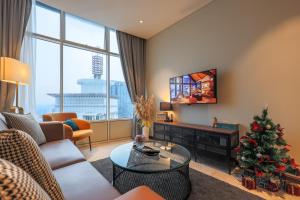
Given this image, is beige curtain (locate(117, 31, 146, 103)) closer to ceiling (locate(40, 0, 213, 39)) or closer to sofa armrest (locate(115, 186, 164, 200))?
ceiling (locate(40, 0, 213, 39))

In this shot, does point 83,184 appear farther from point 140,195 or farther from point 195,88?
point 195,88

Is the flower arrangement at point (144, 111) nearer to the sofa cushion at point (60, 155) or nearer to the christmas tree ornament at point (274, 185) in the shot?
the sofa cushion at point (60, 155)

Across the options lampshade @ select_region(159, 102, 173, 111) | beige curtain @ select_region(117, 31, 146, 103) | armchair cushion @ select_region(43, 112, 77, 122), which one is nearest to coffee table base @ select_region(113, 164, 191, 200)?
lampshade @ select_region(159, 102, 173, 111)

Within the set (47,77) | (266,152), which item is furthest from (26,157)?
(47,77)

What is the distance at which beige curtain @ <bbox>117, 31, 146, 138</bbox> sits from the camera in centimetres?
418

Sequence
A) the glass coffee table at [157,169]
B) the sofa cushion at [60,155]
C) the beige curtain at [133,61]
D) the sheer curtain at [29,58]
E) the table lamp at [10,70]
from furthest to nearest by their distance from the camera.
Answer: the beige curtain at [133,61], the sheer curtain at [29,58], the table lamp at [10,70], the glass coffee table at [157,169], the sofa cushion at [60,155]

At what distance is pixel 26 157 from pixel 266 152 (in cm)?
233

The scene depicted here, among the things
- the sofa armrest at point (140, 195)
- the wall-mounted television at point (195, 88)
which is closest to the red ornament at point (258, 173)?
the wall-mounted television at point (195, 88)

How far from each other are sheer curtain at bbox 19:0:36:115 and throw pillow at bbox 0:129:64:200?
2.84 metres

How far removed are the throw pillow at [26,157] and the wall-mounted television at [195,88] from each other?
2590 mm

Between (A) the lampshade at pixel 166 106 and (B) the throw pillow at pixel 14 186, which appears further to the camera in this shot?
(A) the lampshade at pixel 166 106

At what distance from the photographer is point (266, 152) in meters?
1.91

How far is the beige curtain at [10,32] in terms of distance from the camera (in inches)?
102

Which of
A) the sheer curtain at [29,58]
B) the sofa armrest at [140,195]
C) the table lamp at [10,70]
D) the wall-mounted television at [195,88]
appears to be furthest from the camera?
the sheer curtain at [29,58]
